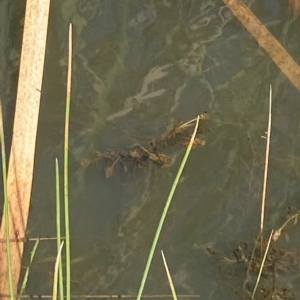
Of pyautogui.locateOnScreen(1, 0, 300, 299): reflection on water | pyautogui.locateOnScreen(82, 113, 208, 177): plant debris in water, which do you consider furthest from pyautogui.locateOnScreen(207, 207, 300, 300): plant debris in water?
pyautogui.locateOnScreen(82, 113, 208, 177): plant debris in water

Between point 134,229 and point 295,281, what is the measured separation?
36 cm

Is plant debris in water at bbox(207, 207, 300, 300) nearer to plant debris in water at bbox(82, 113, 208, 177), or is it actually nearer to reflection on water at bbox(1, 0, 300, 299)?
reflection on water at bbox(1, 0, 300, 299)

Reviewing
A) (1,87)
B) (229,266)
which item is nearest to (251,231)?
(229,266)

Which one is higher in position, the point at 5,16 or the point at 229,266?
the point at 5,16

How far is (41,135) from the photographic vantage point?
1091mm

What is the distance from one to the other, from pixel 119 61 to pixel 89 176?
261 millimetres

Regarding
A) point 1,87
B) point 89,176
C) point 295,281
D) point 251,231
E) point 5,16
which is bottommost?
point 295,281

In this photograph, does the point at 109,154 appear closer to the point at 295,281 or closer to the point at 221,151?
the point at 221,151

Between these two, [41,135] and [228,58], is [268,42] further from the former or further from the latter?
[41,135]

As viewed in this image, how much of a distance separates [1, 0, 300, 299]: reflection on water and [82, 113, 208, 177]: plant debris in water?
0.06 feet

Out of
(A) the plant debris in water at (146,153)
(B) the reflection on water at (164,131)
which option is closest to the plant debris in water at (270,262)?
(B) the reflection on water at (164,131)

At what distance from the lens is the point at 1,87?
1088 mm

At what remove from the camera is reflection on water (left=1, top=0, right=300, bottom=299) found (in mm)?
1090

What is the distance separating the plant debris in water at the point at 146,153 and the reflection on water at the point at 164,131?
18 mm
